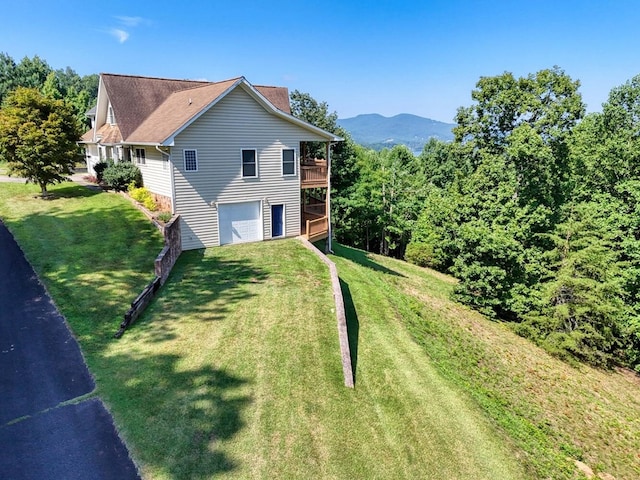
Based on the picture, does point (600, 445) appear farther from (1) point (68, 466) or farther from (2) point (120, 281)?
(2) point (120, 281)

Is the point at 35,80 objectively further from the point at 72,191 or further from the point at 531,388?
the point at 531,388

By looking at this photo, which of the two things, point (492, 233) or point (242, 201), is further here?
point (492, 233)

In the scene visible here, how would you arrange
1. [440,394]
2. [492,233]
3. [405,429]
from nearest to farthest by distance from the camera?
[405,429]
[440,394]
[492,233]

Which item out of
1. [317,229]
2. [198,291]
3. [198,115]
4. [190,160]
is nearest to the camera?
[198,291]

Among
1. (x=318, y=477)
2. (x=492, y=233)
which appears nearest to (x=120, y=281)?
(x=318, y=477)

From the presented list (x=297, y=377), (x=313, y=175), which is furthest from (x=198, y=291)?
(x=313, y=175)

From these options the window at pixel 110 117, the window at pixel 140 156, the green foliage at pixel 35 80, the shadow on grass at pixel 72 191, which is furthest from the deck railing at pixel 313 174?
the green foliage at pixel 35 80

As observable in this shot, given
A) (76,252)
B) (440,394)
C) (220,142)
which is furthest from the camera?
(220,142)

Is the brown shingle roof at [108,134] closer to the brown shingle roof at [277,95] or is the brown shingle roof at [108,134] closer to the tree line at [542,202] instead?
the tree line at [542,202]
